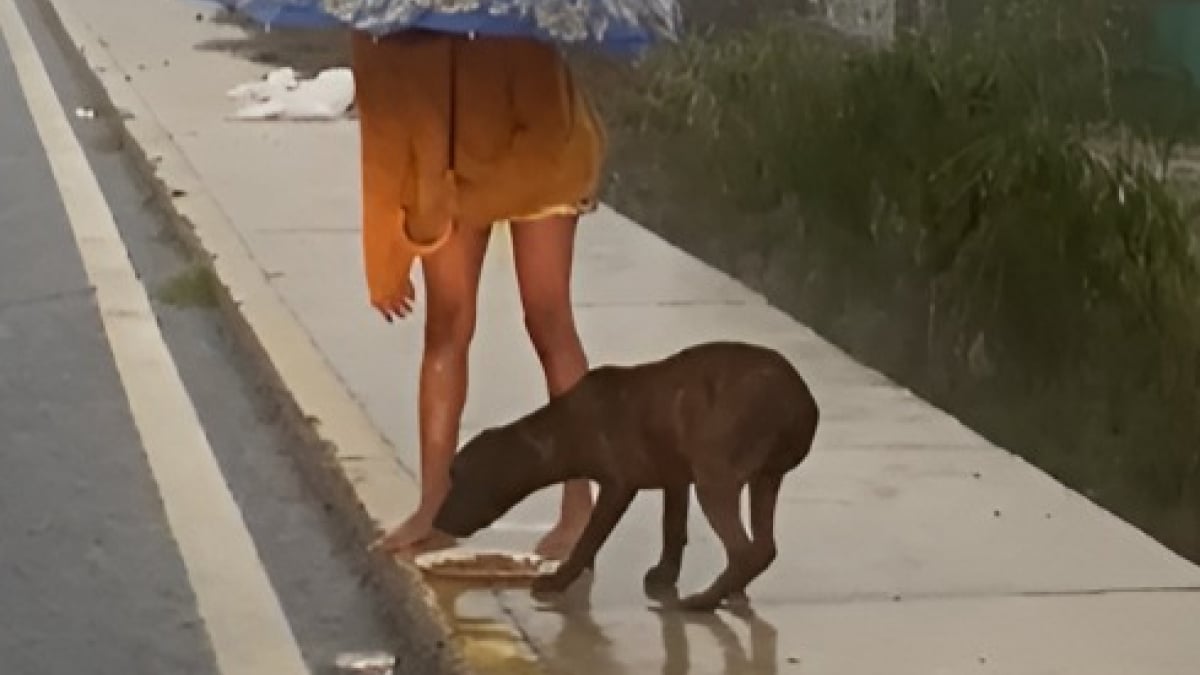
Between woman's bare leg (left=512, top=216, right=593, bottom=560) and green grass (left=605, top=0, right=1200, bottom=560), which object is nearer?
woman's bare leg (left=512, top=216, right=593, bottom=560)

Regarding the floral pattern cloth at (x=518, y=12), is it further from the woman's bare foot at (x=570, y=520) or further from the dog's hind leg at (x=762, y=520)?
the woman's bare foot at (x=570, y=520)

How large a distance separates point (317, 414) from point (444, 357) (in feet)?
5.81

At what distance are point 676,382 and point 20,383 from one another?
12.0 ft

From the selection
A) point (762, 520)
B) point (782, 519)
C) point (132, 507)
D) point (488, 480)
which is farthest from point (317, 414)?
point (762, 520)

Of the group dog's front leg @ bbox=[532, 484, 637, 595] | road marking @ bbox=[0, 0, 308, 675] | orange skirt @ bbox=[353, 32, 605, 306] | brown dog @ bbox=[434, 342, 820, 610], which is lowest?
road marking @ bbox=[0, 0, 308, 675]

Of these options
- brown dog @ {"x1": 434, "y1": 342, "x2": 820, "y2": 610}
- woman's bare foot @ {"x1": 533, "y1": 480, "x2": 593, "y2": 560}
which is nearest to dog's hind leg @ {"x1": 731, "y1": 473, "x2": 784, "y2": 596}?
brown dog @ {"x1": 434, "y1": 342, "x2": 820, "y2": 610}

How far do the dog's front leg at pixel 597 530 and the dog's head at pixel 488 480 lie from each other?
0.42ft

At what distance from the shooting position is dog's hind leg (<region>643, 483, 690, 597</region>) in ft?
17.3

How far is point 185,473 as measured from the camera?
7.14 meters

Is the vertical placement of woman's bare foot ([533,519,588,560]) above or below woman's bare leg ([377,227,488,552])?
below

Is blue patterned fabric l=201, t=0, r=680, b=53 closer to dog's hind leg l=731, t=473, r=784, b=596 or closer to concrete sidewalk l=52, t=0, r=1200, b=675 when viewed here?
dog's hind leg l=731, t=473, r=784, b=596

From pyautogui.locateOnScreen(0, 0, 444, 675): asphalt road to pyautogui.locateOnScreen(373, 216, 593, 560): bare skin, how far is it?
0.37 meters

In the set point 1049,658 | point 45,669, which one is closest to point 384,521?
point 45,669

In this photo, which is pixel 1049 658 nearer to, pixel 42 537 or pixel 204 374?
pixel 42 537
